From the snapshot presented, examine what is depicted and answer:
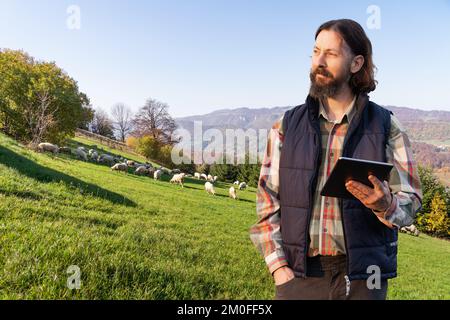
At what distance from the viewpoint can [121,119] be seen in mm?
103875

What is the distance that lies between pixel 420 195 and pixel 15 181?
9.78 metres

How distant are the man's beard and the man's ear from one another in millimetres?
102

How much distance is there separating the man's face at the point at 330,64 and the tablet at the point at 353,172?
0.86m

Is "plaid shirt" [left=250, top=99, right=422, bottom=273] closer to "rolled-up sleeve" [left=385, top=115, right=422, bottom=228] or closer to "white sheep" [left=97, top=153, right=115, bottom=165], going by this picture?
"rolled-up sleeve" [left=385, top=115, right=422, bottom=228]

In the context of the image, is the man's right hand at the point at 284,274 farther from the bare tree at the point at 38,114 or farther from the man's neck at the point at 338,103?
the bare tree at the point at 38,114

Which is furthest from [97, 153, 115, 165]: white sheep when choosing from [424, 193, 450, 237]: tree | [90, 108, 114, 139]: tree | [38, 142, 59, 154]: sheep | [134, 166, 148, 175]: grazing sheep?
[90, 108, 114, 139]: tree

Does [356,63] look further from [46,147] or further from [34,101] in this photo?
[34,101]

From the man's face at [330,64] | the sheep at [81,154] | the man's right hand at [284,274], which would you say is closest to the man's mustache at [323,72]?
the man's face at [330,64]

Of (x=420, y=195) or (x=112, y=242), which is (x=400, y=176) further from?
(x=112, y=242)

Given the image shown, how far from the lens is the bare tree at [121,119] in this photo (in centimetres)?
9938

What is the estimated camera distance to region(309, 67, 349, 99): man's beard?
2.96m

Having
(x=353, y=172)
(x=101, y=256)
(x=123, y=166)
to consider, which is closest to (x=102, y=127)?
(x=123, y=166)
